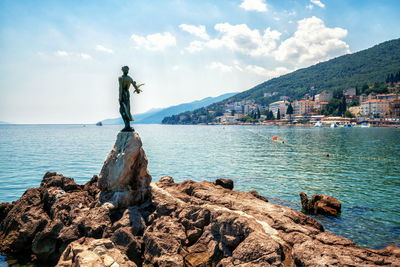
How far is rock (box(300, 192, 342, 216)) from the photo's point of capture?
43.7ft

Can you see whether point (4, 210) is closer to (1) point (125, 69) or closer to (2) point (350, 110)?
(1) point (125, 69)

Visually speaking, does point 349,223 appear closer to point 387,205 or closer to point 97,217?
point 387,205

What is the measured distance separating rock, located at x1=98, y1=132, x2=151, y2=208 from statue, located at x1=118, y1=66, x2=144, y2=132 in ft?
2.25

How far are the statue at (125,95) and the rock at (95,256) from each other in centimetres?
528

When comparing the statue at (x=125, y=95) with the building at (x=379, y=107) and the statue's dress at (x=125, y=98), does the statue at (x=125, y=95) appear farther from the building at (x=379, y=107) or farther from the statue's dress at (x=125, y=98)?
the building at (x=379, y=107)

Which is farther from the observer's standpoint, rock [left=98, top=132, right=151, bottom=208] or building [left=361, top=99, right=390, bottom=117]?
building [left=361, top=99, right=390, bottom=117]

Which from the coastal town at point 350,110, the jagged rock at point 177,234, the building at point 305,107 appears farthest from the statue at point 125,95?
the building at point 305,107

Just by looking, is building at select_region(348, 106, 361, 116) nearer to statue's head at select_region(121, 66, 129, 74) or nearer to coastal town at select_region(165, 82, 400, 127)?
coastal town at select_region(165, 82, 400, 127)

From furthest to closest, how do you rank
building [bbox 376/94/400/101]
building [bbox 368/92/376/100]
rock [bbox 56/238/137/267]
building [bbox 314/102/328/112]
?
building [bbox 314/102/328/112]
building [bbox 368/92/376/100]
building [bbox 376/94/400/101]
rock [bbox 56/238/137/267]

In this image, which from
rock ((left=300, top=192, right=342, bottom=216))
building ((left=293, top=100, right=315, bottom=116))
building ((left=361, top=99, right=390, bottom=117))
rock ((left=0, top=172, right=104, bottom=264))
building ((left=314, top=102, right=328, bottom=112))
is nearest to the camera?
rock ((left=0, top=172, right=104, bottom=264))

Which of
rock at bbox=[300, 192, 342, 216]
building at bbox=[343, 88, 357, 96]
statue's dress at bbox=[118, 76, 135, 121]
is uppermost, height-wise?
building at bbox=[343, 88, 357, 96]

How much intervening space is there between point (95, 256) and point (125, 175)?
4.43 metres

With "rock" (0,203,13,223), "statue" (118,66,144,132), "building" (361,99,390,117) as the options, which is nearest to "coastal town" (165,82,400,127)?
"building" (361,99,390,117)

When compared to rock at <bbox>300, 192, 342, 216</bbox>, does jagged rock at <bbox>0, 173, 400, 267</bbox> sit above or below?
above
